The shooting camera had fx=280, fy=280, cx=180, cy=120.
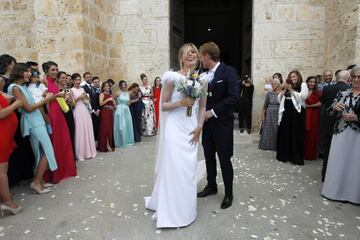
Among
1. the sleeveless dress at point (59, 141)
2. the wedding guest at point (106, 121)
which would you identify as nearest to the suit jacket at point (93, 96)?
the wedding guest at point (106, 121)

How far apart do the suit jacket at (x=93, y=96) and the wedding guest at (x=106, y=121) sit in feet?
0.46

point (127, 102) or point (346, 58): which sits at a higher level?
point (346, 58)

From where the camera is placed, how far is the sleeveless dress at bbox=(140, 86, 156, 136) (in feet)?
26.2

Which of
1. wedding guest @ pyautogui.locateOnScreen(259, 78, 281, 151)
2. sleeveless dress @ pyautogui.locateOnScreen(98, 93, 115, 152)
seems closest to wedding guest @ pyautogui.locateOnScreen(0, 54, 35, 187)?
sleeveless dress @ pyautogui.locateOnScreen(98, 93, 115, 152)

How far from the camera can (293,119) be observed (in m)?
5.22

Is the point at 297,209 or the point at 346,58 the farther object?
the point at 346,58

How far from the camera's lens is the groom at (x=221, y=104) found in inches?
125

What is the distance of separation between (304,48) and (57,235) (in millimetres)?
7604

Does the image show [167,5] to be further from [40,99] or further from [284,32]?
[40,99]

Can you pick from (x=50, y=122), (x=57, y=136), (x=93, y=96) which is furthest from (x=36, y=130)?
(x=93, y=96)

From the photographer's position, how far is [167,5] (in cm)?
837

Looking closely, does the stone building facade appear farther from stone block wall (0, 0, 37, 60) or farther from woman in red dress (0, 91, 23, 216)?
woman in red dress (0, 91, 23, 216)

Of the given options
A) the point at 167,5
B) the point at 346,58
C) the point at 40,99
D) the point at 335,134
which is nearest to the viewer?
the point at 335,134

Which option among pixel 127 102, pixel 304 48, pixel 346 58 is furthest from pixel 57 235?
pixel 304 48
